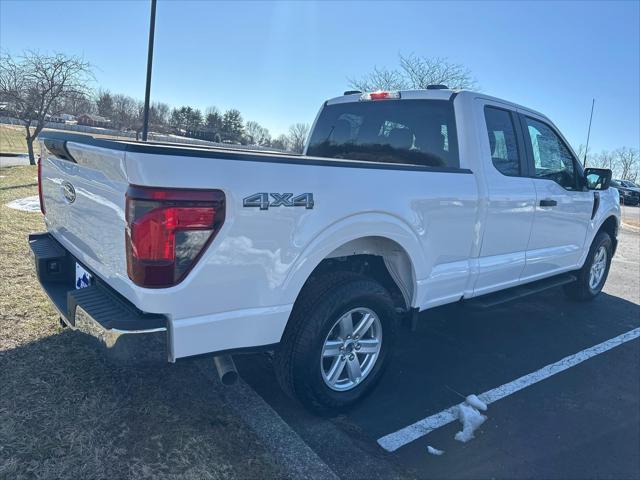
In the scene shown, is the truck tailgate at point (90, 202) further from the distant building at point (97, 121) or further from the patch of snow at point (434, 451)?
the distant building at point (97, 121)

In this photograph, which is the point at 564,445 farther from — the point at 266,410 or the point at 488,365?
the point at 266,410

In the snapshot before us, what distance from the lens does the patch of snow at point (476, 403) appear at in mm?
3330

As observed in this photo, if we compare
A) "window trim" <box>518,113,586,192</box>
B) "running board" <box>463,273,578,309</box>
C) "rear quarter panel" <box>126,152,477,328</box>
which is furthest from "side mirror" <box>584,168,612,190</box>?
"rear quarter panel" <box>126,152,477,328</box>

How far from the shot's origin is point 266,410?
3018mm

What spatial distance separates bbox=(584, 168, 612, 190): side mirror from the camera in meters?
5.12

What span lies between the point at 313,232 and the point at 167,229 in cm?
77

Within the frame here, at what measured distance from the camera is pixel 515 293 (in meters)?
4.38

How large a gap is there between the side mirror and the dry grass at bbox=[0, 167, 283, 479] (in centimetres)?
431

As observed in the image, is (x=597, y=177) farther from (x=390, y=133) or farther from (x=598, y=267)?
(x=390, y=133)

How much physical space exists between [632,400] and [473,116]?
95.5 inches

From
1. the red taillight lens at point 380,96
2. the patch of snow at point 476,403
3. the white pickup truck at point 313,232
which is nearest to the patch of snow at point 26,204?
the white pickup truck at point 313,232

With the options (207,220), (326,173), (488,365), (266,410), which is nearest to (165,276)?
(207,220)

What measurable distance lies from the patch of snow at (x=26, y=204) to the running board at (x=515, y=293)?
7007 mm

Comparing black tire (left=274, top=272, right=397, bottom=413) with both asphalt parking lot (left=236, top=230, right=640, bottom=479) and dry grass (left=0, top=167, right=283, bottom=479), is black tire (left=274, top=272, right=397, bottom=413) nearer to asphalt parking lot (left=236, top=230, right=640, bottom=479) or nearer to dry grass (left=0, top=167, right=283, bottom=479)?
asphalt parking lot (left=236, top=230, right=640, bottom=479)
